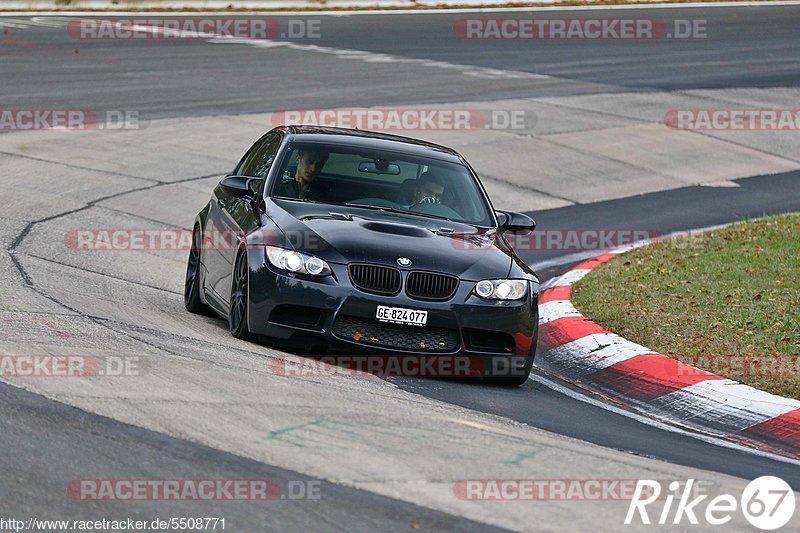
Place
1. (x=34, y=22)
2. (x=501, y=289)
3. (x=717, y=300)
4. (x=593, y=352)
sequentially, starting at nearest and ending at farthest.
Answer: (x=501, y=289)
(x=593, y=352)
(x=717, y=300)
(x=34, y=22)

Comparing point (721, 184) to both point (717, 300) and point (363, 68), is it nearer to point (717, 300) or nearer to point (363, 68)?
point (717, 300)

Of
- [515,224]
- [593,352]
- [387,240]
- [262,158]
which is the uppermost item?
[262,158]

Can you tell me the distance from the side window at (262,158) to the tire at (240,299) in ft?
3.70

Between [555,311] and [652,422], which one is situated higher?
[652,422]

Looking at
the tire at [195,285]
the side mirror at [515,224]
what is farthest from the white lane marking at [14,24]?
the side mirror at [515,224]

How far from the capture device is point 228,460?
229 inches

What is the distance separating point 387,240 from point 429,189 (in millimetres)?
1294

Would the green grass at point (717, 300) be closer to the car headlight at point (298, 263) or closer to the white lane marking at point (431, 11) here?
the car headlight at point (298, 263)

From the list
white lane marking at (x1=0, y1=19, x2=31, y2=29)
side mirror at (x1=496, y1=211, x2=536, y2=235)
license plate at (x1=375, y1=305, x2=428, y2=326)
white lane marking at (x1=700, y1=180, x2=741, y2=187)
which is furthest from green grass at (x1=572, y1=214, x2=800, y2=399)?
white lane marking at (x1=0, y1=19, x2=31, y2=29)

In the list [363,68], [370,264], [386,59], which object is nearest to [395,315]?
[370,264]

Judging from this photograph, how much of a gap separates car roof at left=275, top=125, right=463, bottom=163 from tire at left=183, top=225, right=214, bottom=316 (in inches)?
44.9

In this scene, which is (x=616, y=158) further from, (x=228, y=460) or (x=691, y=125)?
(x=228, y=460)

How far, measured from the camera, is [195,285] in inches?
413

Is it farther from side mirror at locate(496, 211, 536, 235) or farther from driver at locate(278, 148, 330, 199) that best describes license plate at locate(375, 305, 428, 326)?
side mirror at locate(496, 211, 536, 235)
